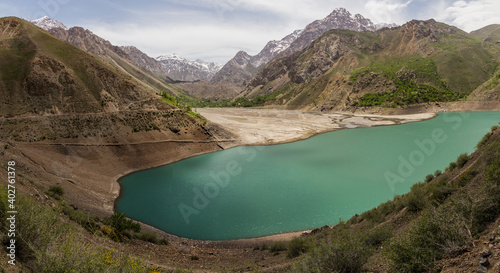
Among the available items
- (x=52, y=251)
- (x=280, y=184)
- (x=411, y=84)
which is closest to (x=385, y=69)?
(x=411, y=84)

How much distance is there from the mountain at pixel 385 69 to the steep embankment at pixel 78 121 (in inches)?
3109

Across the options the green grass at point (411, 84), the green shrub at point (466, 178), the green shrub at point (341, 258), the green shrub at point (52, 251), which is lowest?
the green shrub at point (341, 258)

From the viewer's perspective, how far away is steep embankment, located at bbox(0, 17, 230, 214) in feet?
100

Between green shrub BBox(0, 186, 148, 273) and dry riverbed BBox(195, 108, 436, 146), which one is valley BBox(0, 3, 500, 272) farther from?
dry riverbed BBox(195, 108, 436, 146)

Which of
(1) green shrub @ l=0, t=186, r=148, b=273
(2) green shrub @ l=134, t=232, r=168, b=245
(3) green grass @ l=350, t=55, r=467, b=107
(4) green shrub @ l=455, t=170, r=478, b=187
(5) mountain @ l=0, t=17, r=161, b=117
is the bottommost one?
(2) green shrub @ l=134, t=232, r=168, b=245

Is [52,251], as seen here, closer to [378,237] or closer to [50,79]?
[378,237]

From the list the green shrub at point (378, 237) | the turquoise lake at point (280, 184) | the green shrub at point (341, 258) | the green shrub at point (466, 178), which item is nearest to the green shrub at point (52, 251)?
the green shrub at point (341, 258)

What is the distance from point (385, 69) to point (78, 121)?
125693mm

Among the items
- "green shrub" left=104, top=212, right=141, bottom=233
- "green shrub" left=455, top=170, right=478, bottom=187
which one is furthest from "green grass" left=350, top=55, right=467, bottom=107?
"green shrub" left=104, top=212, right=141, bottom=233

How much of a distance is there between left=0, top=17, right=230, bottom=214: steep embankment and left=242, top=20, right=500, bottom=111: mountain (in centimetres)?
7896

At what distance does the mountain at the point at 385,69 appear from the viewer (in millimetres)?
97312

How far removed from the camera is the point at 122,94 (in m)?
50.6

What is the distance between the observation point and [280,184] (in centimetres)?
3055

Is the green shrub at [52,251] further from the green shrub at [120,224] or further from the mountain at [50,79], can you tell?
the mountain at [50,79]
